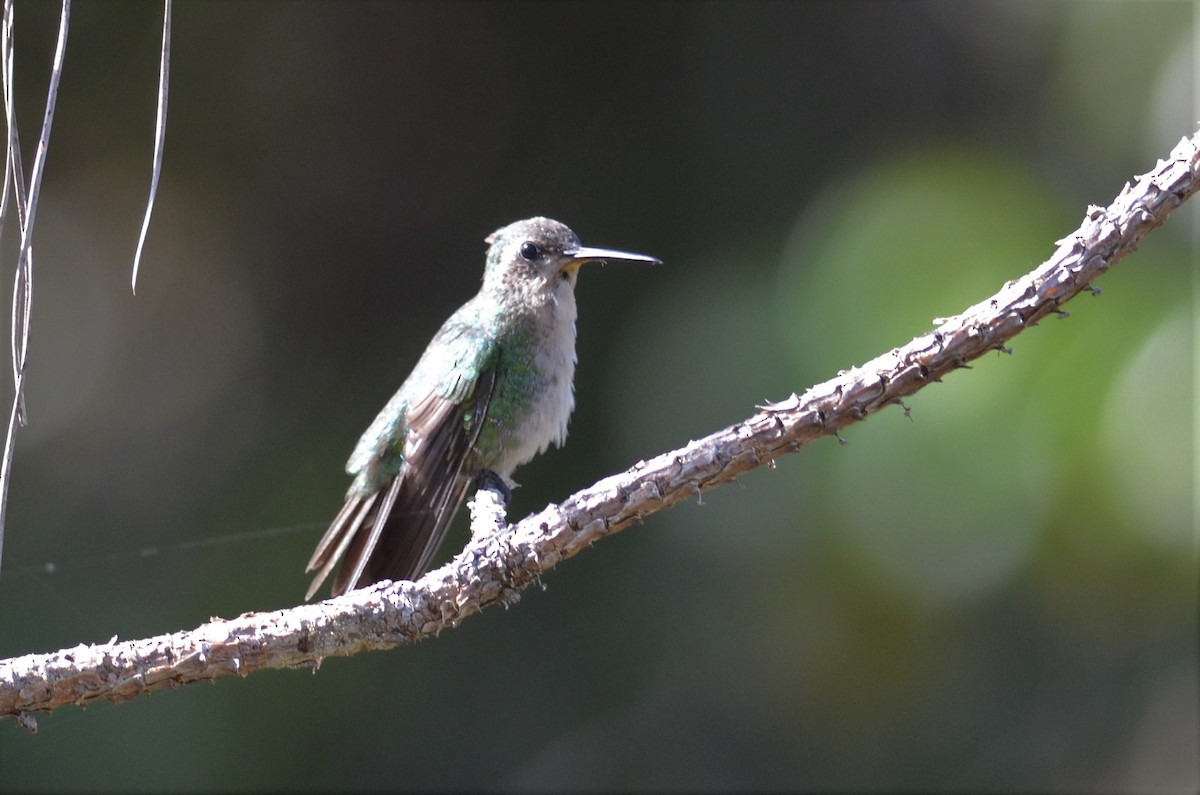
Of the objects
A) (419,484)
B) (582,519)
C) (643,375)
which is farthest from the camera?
(643,375)

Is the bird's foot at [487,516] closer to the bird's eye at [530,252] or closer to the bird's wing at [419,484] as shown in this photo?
the bird's wing at [419,484]

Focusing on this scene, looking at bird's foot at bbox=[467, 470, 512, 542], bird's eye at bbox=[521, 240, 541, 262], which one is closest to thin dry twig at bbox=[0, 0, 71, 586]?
bird's foot at bbox=[467, 470, 512, 542]

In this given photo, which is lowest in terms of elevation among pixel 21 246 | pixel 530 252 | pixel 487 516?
pixel 487 516

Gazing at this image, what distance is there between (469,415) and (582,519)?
1089 mm

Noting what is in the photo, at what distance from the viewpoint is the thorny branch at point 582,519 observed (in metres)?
1.37

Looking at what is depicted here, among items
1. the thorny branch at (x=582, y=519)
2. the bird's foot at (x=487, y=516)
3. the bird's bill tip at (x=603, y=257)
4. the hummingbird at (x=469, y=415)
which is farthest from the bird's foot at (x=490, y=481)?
the thorny branch at (x=582, y=519)

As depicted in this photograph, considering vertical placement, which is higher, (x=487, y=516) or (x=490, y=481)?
(x=490, y=481)

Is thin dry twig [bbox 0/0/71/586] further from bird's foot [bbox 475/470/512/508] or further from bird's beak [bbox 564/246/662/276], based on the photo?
bird's beak [bbox 564/246/662/276]

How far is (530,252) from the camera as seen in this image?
282 cm

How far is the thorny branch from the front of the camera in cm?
137

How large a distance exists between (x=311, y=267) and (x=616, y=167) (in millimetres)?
1367

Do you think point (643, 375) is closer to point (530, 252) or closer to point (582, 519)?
point (530, 252)

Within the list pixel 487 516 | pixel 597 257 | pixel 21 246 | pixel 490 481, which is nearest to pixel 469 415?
pixel 490 481

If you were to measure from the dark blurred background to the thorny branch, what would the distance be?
189 cm
